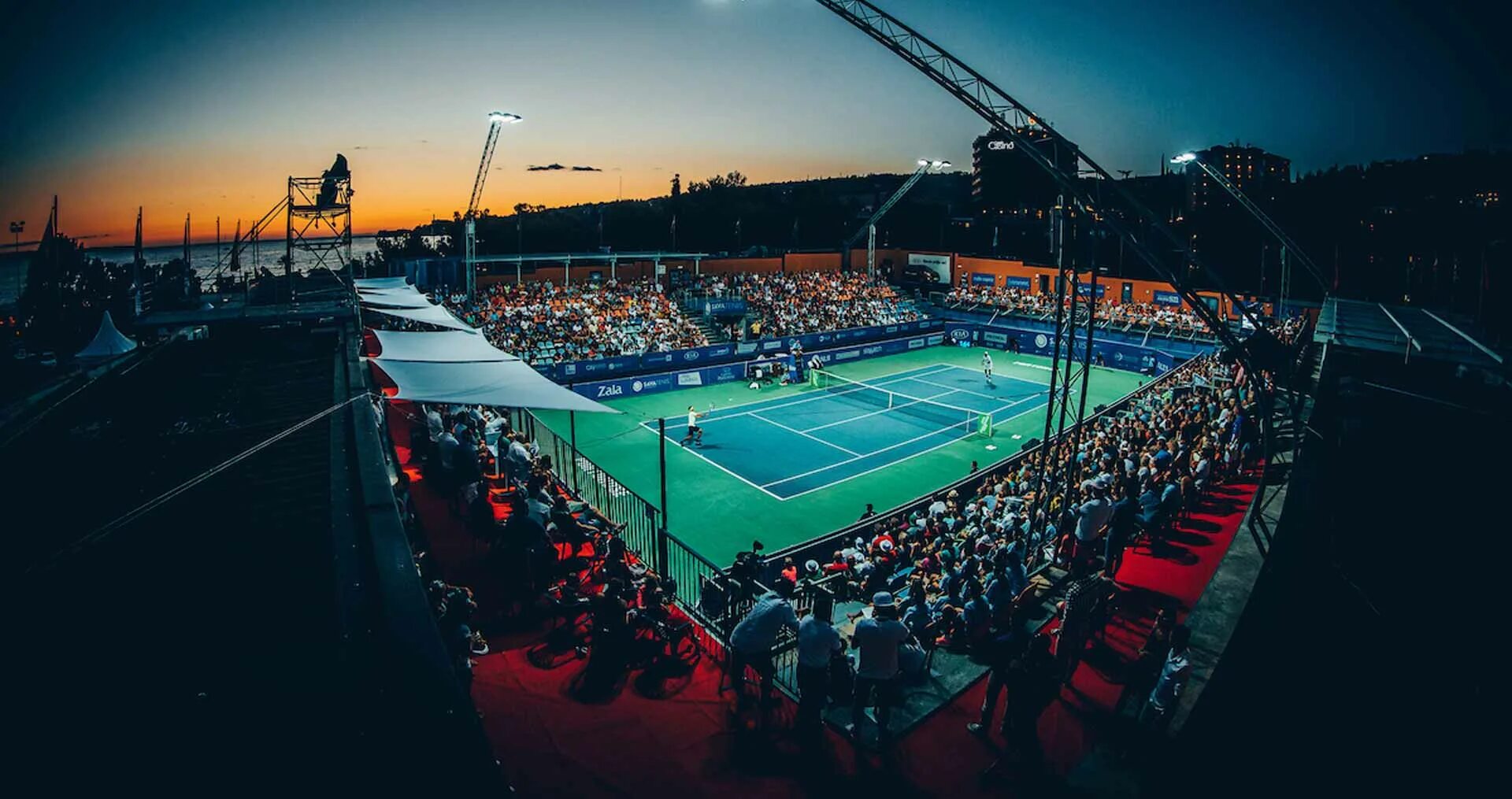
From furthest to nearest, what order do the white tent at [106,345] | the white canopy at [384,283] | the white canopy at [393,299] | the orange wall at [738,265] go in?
the orange wall at [738,265] < the white canopy at [384,283] < the white canopy at [393,299] < the white tent at [106,345]

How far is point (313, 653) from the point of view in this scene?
5414mm

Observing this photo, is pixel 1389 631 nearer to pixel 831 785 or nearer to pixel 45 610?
pixel 831 785

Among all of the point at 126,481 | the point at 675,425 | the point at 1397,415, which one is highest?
the point at 1397,415

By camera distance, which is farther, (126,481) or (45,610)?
(126,481)

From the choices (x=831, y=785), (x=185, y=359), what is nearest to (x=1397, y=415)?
(x=831, y=785)

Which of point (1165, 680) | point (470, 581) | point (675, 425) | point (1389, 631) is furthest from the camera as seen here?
point (675, 425)

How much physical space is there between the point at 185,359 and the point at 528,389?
15.3m

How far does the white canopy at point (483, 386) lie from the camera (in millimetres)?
10195

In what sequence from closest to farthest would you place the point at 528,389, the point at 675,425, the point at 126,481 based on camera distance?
1. the point at 126,481
2. the point at 528,389
3. the point at 675,425

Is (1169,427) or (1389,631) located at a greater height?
(1169,427)

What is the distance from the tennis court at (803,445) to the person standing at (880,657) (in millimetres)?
9610

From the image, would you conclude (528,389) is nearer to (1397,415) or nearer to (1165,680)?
(1165,680)

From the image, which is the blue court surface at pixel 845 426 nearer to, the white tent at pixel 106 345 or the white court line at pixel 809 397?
the white court line at pixel 809 397

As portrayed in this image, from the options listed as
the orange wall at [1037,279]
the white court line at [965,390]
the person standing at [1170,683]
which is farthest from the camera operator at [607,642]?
the orange wall at [1037,279]
